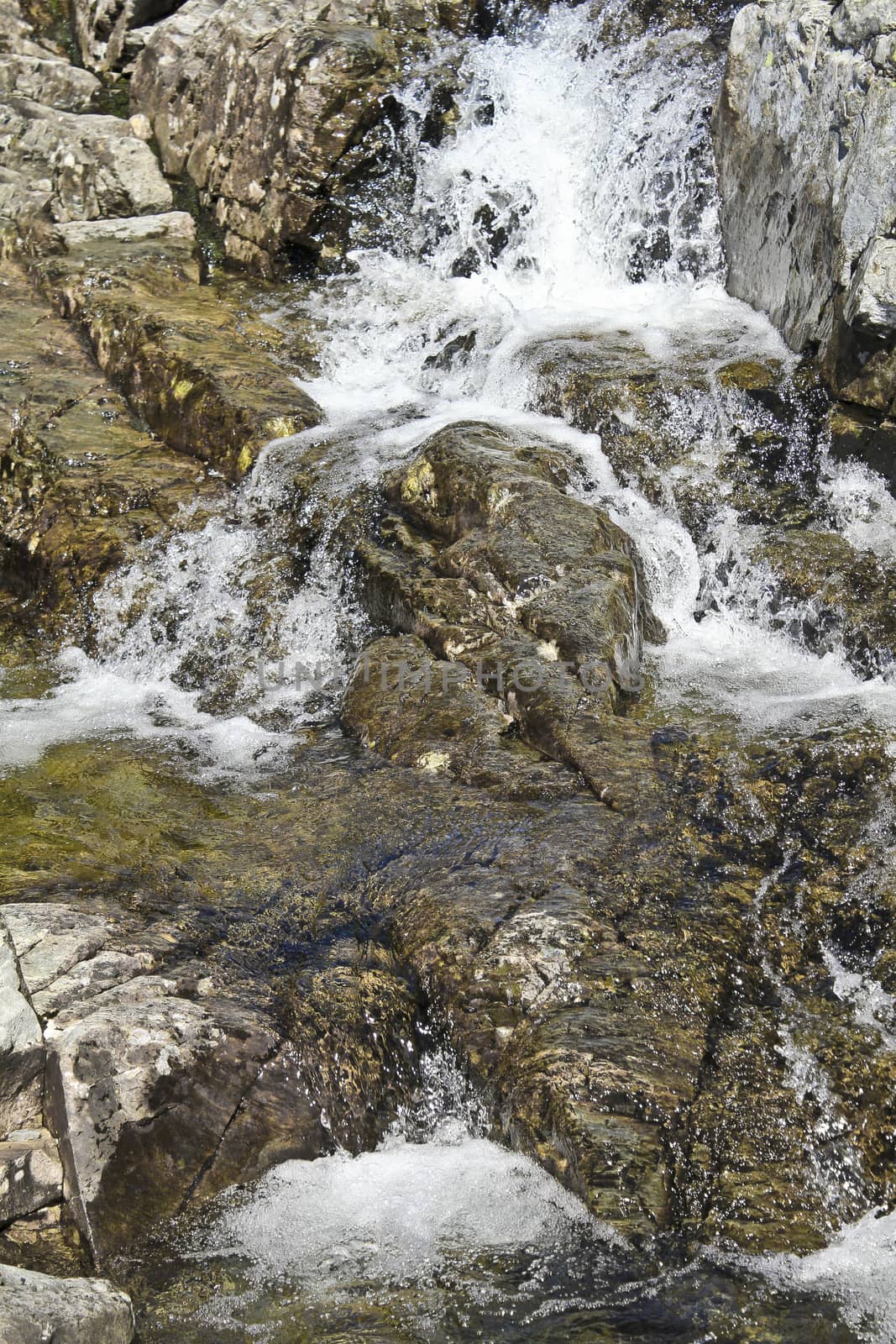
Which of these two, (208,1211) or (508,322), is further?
(508,322)

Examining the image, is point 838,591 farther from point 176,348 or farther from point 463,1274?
point 176,348

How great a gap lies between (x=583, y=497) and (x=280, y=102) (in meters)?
5.29

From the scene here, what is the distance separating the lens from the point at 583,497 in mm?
6973

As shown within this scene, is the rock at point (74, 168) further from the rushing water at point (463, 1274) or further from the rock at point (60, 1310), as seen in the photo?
the rock at point (60, 1310)

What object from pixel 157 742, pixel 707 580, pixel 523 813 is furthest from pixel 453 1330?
pixel 707 580

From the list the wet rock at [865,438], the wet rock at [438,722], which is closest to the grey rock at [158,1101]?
the wet rock at [438,722]

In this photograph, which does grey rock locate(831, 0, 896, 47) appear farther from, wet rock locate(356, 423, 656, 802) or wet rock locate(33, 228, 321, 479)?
wet rock locate(33, 228, 321, 479)

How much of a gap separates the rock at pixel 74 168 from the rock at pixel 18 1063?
8370 mm

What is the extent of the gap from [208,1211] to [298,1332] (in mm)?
478

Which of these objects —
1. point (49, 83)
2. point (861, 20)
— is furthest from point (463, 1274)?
point (49, 83)

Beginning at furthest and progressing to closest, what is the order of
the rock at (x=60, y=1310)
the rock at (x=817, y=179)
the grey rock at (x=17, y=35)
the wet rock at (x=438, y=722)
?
1. the grey rock at (x=17, y=35)
2. the rock at (x=817, y=179)
3. the wet rock at (x=438, y=722)
4. the rock at (x=60, y=1310)

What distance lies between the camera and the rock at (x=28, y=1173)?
3148 mm

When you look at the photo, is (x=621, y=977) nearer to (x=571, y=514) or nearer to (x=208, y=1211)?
(x=208, y=1211)

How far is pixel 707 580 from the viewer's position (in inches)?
266
